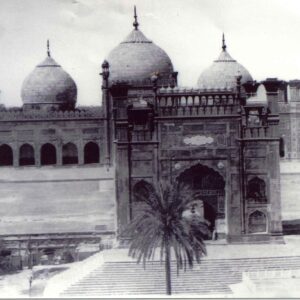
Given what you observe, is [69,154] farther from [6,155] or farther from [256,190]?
[256,190]

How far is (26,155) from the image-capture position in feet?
84.7

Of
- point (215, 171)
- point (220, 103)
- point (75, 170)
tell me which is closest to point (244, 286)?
point (215, 171)

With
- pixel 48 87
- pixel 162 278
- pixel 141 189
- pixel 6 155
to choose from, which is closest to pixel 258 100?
pixel 141 189

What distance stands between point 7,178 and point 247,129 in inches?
369

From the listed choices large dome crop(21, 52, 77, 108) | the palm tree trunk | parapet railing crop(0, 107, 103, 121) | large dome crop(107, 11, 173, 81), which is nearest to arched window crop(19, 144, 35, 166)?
parapet railing crop(0, 107, 103, 121)

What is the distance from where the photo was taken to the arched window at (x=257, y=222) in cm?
1838

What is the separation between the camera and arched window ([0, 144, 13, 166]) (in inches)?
1017

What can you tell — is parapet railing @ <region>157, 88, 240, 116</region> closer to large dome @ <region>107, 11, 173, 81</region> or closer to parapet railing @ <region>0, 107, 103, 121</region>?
large dome @ <region>107, 11, 173, 81</region>

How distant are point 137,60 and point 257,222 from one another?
8.50 metres

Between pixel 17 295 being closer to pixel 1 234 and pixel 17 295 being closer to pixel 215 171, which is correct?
pixel 1 234

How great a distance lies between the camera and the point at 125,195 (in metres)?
18.3

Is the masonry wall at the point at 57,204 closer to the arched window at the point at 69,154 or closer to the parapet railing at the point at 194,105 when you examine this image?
the arched window at the point at 69,154

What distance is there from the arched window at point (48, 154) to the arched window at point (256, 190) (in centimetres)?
975

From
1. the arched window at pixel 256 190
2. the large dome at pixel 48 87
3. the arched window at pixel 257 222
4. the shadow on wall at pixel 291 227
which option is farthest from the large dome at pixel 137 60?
the arched window at pixel 257 222
